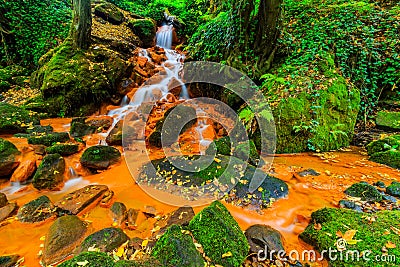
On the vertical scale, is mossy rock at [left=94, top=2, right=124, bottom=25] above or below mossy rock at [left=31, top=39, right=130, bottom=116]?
Answer: above

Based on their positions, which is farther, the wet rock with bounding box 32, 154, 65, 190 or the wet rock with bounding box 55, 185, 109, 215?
the wet rock with bounding box 32, 154, 65, 190

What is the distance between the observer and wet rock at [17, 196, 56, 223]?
112 inches

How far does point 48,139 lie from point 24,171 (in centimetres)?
132

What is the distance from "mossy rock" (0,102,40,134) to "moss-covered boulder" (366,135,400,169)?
8.65 metres

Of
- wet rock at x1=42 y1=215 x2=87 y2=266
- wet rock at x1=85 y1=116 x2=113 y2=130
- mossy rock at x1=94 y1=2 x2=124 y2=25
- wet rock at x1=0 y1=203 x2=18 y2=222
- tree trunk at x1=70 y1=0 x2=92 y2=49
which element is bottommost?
wet rock at x1=0 y1=203 x2=18 y2=222

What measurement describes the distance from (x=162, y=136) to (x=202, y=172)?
2330 mm

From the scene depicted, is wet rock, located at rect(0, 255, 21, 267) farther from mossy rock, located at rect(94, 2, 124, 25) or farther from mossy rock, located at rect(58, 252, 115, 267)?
mossy rock, located at rect(94, 2, 124, 25)

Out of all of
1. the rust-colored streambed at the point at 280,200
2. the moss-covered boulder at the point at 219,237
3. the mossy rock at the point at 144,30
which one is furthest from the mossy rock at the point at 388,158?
the mossy rock at the point at 144,30

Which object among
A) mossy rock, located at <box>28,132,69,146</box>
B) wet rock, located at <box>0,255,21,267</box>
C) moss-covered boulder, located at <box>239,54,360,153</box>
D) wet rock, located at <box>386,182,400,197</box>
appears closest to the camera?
wet rock, located at <box>0,255,21,267</box>

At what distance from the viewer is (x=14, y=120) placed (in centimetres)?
563

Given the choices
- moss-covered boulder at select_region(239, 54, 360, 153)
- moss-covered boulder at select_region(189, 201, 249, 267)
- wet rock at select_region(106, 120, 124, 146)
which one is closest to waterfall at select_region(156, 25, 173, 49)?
wet rock at select_region(106, 120, 124, 146)

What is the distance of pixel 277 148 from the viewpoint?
4.97 m

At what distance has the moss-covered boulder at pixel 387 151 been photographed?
13.7 ft

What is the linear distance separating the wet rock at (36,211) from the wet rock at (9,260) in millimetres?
674
